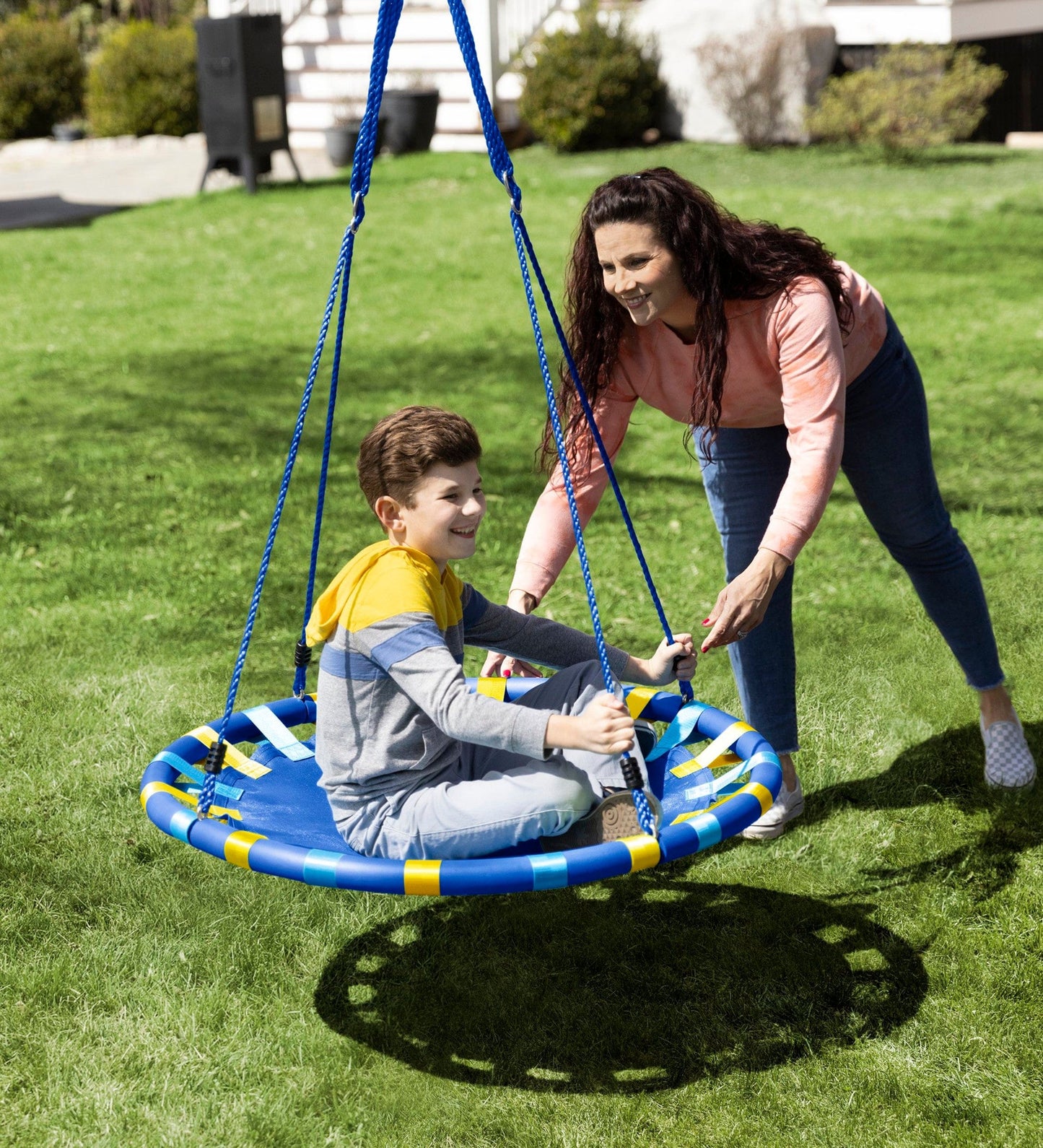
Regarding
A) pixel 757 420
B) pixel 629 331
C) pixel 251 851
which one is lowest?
pixel 251 851

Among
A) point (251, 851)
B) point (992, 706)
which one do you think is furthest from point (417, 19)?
point (251, 851)

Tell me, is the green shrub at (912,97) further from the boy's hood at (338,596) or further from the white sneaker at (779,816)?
the boy's hood at (338,596)

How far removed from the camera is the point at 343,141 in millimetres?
16172

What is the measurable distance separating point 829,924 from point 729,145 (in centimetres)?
1331

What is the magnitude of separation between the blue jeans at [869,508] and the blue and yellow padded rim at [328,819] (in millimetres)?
534

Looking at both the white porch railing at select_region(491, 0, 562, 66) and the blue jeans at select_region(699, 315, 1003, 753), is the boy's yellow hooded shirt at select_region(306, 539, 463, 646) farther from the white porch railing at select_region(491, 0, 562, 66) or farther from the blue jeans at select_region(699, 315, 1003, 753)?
the white porch railing at select_region(491, 0, 562, 66)

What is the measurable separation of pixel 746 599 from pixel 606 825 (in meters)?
0.58

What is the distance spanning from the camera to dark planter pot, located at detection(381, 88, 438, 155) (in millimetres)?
15992

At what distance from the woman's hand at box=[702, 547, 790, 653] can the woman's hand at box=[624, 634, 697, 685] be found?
135mm

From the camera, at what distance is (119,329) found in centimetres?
1060

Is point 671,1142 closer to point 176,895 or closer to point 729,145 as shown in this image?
point 176,895

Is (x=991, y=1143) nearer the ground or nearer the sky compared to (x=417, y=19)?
nearer the ground

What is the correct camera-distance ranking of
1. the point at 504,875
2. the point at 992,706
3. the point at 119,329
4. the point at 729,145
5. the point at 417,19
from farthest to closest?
1. the point at 417,19
2. the point at 729,145
3. the point at 119,329
4. the point at 992,706
5. the point at 504,875

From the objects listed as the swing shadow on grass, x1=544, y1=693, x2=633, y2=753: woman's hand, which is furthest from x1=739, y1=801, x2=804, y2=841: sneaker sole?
x1=544, y1=693, x2=633, y2=753: woman's hand
